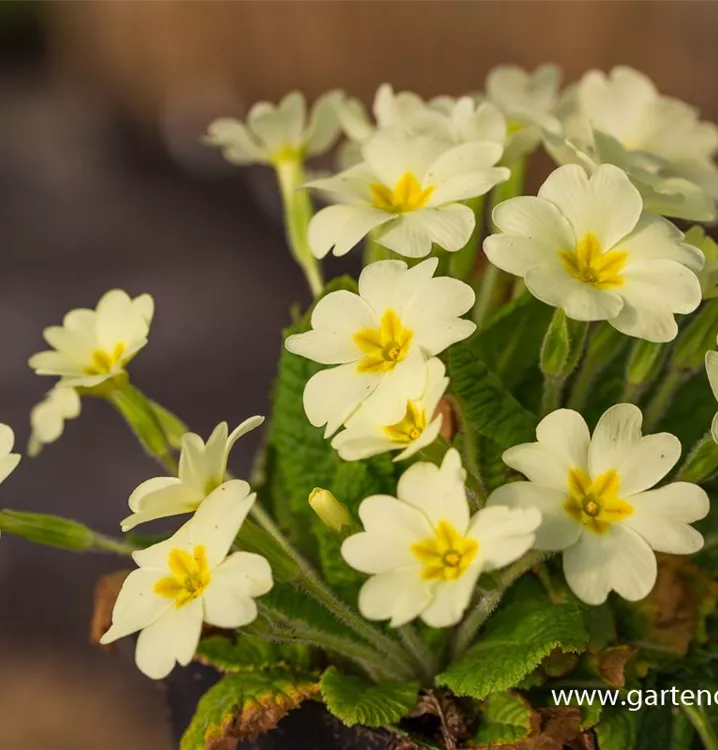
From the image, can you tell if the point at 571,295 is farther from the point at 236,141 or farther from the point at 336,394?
the point at 236,141

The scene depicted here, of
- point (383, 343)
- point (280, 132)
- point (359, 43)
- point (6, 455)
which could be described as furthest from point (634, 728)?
point (359, 43)

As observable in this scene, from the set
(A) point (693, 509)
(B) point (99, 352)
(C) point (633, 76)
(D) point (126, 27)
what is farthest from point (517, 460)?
Answer: (D) point (126, 27)

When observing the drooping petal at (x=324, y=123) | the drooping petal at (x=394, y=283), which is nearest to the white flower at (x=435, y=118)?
the drooping petal at (x=324, y=123)

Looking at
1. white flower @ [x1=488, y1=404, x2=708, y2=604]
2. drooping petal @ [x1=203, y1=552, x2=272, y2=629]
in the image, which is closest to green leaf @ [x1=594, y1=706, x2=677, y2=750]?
white flower @ [x1=488, y1=404, x2=708, y2=604]

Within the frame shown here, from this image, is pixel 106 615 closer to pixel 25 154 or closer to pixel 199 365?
pixel 199 365

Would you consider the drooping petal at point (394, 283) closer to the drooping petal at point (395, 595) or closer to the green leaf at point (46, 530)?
the drooping petal at point (395, 595)

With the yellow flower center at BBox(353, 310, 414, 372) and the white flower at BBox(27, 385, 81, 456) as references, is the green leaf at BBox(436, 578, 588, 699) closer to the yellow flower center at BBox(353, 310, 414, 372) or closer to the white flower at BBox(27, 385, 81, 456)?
the yellow flower center at BBox(353, 310, 414, 372)

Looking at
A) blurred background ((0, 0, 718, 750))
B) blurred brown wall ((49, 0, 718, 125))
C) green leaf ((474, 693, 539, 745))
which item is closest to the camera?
green leaf ((474, 693, 539, 745))
